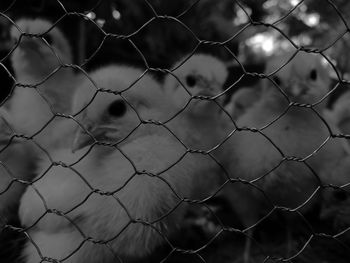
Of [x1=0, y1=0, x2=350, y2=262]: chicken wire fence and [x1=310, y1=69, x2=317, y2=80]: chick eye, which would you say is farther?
[x1=310, y1=69, x2=317, y2=80]: chick eye

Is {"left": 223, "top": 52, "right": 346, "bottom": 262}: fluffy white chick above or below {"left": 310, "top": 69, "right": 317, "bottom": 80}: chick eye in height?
below

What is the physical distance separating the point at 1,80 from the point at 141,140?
114 cm

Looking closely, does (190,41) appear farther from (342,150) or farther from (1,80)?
(342,150)

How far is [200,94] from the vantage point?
1711 mm

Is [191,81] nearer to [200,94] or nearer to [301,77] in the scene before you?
[200,94]

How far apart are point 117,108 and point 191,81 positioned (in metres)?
0.41

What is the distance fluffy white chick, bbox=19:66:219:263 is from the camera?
4.14 feet

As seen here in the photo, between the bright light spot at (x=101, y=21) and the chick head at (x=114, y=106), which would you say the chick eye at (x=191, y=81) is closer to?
the chick head at (x=114, y=106)

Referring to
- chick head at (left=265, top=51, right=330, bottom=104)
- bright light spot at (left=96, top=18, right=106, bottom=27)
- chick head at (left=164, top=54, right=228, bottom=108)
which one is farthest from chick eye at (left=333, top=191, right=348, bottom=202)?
bright light spot at (left=96, top=18, right=106, bottom=27)

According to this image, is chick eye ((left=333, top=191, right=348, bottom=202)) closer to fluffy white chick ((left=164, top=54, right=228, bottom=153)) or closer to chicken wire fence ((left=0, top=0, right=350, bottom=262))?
chicken wire fence ((left=0, top=0, right=350, bottom=262))

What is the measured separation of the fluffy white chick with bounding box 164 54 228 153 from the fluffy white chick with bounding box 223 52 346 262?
88 millimetres

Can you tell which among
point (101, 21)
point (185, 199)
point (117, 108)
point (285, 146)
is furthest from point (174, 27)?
point (185, 199)

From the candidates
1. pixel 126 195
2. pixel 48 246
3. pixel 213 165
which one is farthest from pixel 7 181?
pixel 213 165

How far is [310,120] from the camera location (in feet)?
5.77
